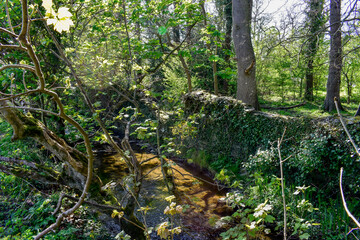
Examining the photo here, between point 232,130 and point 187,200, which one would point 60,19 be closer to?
point 187,200

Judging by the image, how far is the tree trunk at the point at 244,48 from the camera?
7.02 m

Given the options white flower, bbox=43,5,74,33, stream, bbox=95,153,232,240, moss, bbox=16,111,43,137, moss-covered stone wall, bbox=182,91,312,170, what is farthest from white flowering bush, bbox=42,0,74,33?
moss-covered stone wall, bbox=182,91,312,170

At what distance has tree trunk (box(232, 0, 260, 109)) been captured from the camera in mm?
7023

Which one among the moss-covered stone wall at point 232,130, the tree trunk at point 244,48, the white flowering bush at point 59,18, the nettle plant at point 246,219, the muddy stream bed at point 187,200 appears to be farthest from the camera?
the tree trunk at point 244,48

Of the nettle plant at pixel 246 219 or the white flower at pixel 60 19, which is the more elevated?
the white flower at pixel 60 19

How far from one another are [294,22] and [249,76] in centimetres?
198

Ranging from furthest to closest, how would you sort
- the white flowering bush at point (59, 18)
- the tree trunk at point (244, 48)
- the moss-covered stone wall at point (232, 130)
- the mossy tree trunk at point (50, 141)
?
the tree trunk at point (244, 48)
the moss-covered stone wall at point (232, 130)
the mossy tree trunk at point (50, 141)
the white flowering bush at point (59, 18)

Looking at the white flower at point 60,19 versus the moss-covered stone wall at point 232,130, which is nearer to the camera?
the white flower at point 60,19

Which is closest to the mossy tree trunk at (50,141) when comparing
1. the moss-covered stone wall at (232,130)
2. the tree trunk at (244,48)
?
the moss-covered stone wall at (232,130)

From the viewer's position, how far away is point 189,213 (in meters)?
5.14

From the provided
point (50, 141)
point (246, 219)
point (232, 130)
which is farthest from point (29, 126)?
point (232, 130)

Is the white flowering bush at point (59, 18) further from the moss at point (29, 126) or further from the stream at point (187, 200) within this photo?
the moss at point (29, 126)

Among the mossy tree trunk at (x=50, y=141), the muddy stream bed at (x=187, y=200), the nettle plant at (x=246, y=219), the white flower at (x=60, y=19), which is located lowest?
the muddy stream bed at (x=187, y=200)

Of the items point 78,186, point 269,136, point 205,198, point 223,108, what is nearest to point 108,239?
point 78,186
